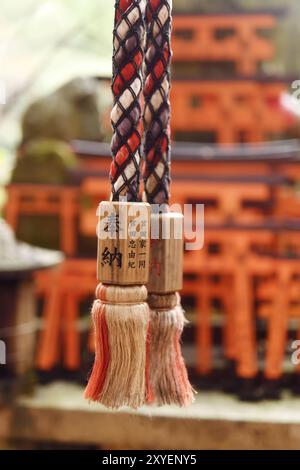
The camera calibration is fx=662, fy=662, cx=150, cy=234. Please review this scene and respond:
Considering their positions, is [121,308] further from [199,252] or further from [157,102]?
[199,252]

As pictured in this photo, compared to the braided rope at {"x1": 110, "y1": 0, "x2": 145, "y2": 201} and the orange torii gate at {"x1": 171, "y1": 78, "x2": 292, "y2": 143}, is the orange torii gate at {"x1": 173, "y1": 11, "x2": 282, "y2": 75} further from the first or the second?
the braided rope at {"x1": 110, "y1": 0, "x2": 145, "y2": 201}

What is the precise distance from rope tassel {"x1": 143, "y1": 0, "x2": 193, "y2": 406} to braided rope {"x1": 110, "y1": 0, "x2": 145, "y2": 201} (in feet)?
0.13

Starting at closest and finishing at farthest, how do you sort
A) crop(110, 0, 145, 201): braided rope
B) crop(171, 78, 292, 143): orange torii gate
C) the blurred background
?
crop(110, 0, 145, 201): braided rope → the blurred background → crop(171, 78, 292, 143): orange torii gate

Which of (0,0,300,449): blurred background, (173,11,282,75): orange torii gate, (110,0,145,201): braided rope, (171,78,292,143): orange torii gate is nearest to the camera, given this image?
(110,0,145,201): braided rope

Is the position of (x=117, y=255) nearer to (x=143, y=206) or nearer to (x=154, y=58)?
(x=143, y=206)

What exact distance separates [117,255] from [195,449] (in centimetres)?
260

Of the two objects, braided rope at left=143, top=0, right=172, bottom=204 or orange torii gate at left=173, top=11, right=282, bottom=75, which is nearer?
braided rope at left=143, top=0, right=172, bottom=204

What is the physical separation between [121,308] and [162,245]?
0.09 meters

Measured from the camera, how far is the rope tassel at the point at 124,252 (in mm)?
620

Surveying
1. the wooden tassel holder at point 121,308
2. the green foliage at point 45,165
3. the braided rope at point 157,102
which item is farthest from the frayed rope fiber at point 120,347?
the green foliage at point 45,165

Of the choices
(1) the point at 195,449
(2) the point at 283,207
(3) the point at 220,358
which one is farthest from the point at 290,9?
(1) the point at 195,449

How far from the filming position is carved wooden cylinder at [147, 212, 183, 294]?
680 millimetres

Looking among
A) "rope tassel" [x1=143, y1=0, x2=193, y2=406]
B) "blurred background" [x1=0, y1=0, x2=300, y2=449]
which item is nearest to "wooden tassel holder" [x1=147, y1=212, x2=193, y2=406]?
"rope tassel" [x1=143, y1=0, x2=193, y2=406]

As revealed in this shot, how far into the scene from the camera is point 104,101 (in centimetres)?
505
